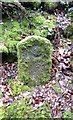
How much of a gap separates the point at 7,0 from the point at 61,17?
5.80 feet

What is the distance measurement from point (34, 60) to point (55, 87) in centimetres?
73

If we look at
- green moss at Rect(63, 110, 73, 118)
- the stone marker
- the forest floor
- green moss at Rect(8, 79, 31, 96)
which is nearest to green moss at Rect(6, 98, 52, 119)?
the forest floor

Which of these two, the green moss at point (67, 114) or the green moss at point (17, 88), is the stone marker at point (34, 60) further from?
the green moss at point (67, 114)

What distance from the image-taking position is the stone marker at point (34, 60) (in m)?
5.30

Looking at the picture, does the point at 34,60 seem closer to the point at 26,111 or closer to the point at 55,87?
the point at 55,87

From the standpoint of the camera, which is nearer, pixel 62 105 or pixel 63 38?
pixel 62 105

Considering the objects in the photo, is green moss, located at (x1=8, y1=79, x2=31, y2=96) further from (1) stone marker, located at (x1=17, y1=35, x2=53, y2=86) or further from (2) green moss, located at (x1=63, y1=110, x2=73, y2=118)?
(2) green moss, located at (x1=63, y1=110, x2=73, y2=118)

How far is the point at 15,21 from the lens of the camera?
7020 mm

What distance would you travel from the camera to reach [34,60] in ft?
17.6

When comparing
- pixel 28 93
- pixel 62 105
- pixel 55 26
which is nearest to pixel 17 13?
pixel 55 26

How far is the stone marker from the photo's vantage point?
5301 millimetres

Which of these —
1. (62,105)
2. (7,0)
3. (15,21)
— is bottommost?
(62,105)

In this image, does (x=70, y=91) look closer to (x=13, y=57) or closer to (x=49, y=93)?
(x=49, y=93)

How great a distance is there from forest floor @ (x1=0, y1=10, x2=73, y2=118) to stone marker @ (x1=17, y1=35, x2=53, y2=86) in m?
0.18
